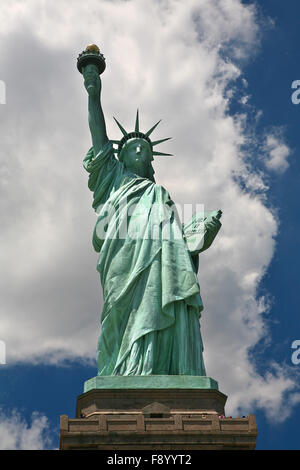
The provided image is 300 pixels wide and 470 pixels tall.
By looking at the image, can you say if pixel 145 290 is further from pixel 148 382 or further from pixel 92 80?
pixel 92 80

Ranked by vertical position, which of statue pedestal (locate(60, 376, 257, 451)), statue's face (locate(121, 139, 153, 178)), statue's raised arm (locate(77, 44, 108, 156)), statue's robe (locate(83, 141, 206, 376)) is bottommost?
statue pedestal (locate(60, 376, 257, 451))

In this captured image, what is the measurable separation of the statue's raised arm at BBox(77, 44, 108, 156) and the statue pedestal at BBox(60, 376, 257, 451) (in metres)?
7.96

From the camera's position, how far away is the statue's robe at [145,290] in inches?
751

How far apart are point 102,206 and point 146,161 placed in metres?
2.05

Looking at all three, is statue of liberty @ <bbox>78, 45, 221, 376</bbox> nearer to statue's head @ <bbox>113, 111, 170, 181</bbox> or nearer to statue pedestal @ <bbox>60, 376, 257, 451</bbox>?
statue's head @ <bbox>113, 111, 170, 181</bbox>

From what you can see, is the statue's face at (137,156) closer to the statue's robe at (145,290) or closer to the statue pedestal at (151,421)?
the statue's robe at (145,290)

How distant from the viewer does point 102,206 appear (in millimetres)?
22641

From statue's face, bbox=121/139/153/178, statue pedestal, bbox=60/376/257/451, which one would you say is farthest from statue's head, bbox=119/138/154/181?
statue pedestal, bbox=60/376/257/451

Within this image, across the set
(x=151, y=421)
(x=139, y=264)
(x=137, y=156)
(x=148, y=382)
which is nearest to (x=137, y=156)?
(x=137, y=156)

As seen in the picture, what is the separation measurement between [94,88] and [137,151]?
7.36ft

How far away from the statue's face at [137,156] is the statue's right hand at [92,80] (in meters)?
1.77

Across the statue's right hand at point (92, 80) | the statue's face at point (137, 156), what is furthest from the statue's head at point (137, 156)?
the statue's right hand at point (92, 80)

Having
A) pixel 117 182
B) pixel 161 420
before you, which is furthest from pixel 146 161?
pixel 161 420

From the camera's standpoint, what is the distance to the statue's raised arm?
23188 mm
